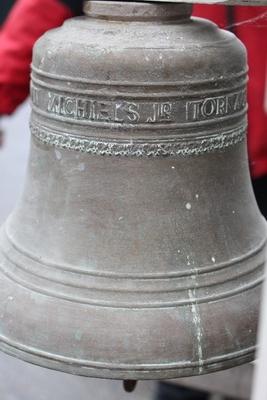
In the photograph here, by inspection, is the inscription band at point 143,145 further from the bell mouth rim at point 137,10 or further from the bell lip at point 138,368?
the bell lip at point 138,368

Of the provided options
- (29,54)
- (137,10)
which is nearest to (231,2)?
(137,10)

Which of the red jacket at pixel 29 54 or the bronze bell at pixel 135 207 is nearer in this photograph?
the bronze bell at pixel 135 207

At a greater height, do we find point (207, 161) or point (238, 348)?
point (207, 161)

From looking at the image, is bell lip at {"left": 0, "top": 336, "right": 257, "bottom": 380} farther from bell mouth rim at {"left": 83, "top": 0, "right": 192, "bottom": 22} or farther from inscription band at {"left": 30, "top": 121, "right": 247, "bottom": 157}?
bell mouth rim at {"left": 83, "top": 0, "right": 192, "bottom": 22}

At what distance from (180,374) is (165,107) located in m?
0.36

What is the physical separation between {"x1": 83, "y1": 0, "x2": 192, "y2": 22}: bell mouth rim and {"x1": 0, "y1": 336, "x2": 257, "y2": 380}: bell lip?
1.52 ft

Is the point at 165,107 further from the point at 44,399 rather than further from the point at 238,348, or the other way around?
the point at 44,399

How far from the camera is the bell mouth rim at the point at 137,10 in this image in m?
1.23

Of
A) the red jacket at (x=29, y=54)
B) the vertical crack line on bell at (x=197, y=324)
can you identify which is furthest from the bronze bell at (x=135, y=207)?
the red jacket at (x=29, y=54)

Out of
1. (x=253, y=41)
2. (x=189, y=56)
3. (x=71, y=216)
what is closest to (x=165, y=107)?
(x=189, y=56)

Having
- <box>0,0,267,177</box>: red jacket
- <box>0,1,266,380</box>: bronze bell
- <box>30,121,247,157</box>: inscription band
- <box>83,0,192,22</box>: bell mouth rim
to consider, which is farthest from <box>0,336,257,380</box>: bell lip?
<box>0,0,267,177</box>: red jacket

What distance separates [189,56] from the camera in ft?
4.01

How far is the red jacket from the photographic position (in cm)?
192

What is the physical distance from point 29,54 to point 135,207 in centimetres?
94
